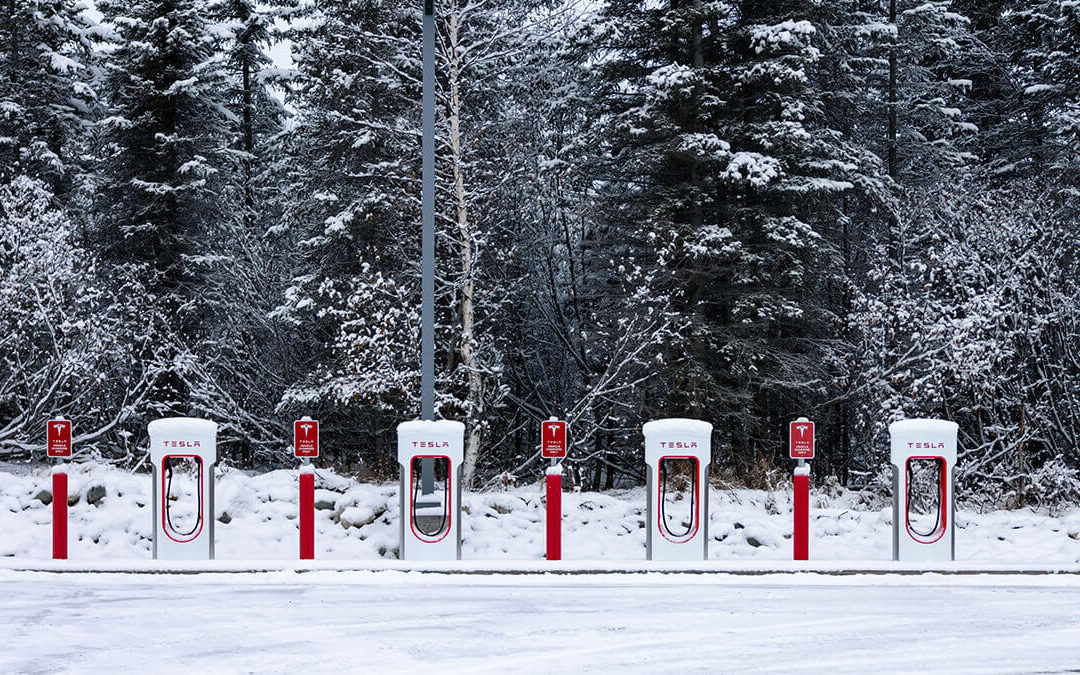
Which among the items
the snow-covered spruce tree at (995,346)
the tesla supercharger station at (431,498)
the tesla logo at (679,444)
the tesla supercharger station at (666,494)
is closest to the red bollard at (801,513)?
the tesla supercharger station at (666,494)

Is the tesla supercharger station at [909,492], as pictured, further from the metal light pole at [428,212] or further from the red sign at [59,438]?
the red sign at [59,438]

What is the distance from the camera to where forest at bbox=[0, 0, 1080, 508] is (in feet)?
54.3

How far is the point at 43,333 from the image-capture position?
18.9 m

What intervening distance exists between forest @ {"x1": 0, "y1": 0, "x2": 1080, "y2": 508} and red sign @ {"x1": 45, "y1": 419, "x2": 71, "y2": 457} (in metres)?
4.99

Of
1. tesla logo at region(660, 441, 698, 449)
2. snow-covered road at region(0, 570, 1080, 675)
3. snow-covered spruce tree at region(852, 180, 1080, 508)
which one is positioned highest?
snow-covered spruce tree at region(852, 180, 1080, 508)

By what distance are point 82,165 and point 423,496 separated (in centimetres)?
2279

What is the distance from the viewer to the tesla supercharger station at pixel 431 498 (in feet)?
34.4

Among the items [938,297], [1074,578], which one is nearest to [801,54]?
[938,297]

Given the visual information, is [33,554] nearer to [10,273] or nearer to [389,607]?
[389,607]

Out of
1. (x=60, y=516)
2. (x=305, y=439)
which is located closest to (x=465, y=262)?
(x=305, y=439)

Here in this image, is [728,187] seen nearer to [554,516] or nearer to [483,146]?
[483,146]

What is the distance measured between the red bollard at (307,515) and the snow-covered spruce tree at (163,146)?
14.9 metres

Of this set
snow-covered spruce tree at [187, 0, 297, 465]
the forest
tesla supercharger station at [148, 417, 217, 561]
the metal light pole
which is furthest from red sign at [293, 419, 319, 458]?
snow-covered spruce tree at [187, 0, 297, 465]

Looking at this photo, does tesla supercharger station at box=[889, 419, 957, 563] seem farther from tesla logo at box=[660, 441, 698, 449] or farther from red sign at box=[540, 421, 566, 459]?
red sign at box=[540, 421, 566, 459]
